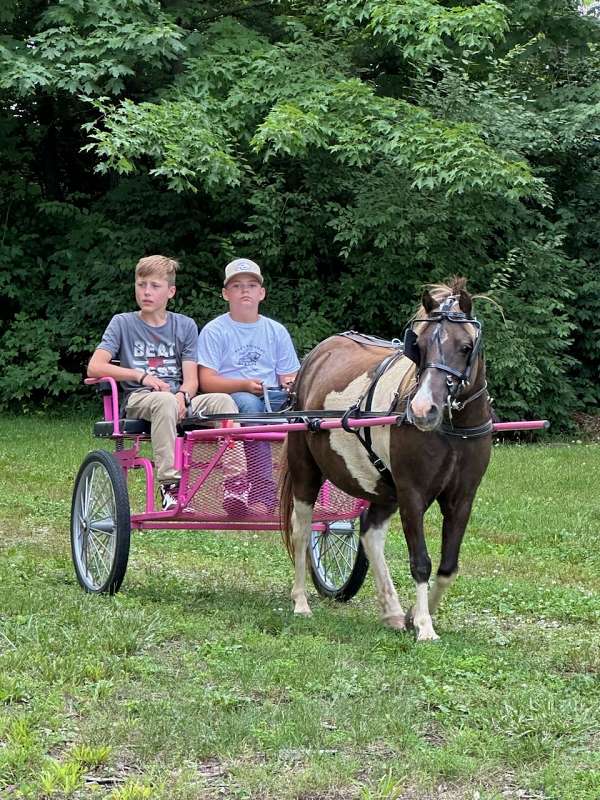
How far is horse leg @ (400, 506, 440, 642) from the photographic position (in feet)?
16.5

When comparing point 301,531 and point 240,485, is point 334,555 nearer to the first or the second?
point 301,531

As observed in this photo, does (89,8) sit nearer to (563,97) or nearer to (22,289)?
(22,289)

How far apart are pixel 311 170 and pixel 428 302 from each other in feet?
33.8

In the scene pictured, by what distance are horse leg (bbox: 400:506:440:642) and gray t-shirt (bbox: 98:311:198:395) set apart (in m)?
1.99

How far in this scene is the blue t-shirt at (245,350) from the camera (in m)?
6.47

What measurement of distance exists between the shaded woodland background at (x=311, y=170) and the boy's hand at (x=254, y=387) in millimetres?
6890

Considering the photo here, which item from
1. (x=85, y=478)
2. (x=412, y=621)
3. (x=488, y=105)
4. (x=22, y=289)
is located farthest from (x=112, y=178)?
(x=412, y=621)

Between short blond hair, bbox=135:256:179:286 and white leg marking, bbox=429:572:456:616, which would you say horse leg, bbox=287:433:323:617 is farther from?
short blond hair, bbox=135:256:179:286

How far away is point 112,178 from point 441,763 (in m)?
14.2

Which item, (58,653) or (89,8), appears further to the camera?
(89,8)

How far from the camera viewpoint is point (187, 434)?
6.02 m

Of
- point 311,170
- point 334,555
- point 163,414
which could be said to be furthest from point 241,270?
point 311,170

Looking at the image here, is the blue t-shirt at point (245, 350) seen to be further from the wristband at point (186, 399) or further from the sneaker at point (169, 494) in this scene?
the sneaker at point (169, 494)

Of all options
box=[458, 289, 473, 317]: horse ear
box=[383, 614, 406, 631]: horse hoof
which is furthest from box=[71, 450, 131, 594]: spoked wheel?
box=[458, 289, 473, 317]: horse ear
